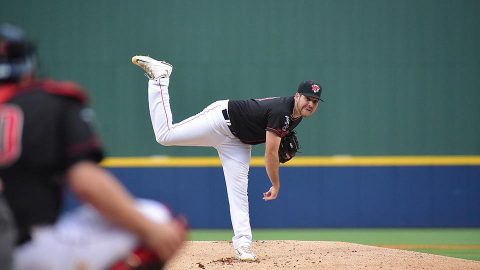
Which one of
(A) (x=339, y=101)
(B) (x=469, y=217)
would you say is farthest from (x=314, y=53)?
(B) (x=469, y=217)

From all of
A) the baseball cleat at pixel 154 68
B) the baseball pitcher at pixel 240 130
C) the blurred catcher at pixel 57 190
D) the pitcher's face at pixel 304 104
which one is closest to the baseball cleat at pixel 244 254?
the baseball pitcher at pixel 240 130

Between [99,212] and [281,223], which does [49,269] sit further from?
[281,223]

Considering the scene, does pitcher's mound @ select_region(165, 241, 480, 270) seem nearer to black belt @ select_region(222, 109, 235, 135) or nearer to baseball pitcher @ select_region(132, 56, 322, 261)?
baseball pitcher @ select_region(132, 56, 322, 261)

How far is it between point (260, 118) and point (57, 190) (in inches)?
184

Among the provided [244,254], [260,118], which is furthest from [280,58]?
[244,254]

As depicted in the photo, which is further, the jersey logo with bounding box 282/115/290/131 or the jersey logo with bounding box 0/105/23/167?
the jersey logo with bounding box 282/115/290/131

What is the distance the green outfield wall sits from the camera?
35.7 feet

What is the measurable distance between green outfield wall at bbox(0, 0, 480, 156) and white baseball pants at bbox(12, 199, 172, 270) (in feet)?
27.2

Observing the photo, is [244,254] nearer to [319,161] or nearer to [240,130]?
[240,130]

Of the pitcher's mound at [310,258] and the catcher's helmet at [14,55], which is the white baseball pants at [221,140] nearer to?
the pitcher's mound at [310,258]

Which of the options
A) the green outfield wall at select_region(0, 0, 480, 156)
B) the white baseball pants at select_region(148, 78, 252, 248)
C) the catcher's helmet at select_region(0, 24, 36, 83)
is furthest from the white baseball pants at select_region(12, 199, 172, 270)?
the green outfield wall at select_region(0, 0, 480, 156)

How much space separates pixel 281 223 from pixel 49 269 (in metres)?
8.11

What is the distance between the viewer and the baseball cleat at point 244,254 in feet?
23.0

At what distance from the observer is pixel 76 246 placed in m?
2.54
